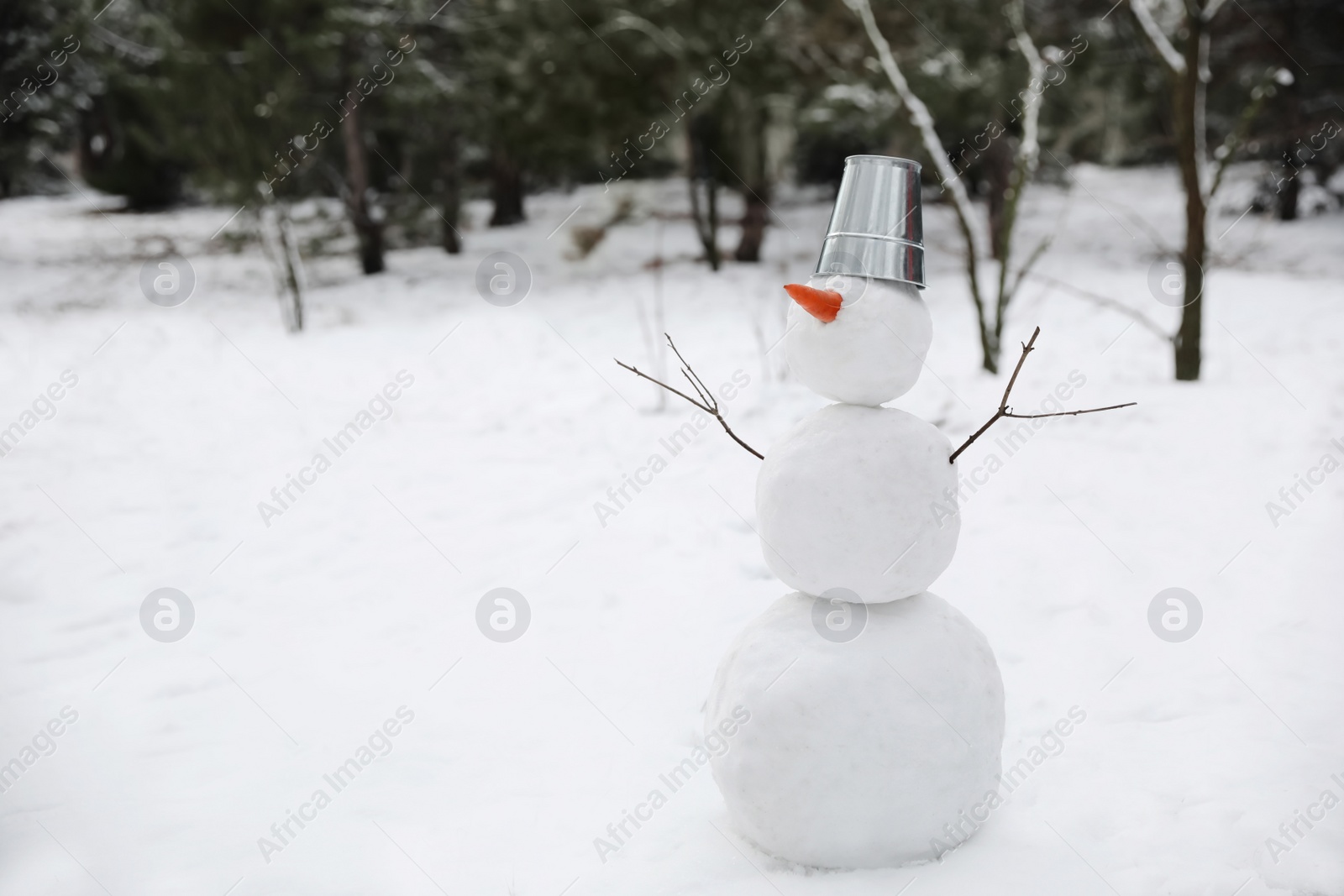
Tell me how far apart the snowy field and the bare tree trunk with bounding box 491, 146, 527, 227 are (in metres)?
6.43

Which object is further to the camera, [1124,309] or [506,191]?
[506,191]

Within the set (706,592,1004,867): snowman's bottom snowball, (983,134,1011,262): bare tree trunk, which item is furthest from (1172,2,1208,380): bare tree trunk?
(983,134,1011,262): bare tree trunk

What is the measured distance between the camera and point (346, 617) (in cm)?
349

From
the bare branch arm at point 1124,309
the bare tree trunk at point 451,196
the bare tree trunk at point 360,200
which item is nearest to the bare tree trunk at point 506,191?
the bare tree trunk at point 451,196

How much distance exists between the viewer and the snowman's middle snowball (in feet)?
6.07

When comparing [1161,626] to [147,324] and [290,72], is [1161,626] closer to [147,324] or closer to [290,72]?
[147,324]

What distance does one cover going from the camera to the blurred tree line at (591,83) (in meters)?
8.90

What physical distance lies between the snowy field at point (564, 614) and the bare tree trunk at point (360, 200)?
155 inches

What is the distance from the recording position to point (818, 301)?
5.92ft

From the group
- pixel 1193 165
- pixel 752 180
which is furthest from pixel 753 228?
pixel 1193 165

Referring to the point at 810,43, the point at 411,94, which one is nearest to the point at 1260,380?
the point at 810,43

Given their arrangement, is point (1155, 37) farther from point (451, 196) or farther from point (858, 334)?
point (451, 196)

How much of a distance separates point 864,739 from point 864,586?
0.33m

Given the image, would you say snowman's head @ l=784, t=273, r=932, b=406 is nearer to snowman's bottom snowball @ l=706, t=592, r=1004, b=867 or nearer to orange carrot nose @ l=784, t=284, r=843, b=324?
orange carrot nose @ l=784, t=284, r=843, b=324
